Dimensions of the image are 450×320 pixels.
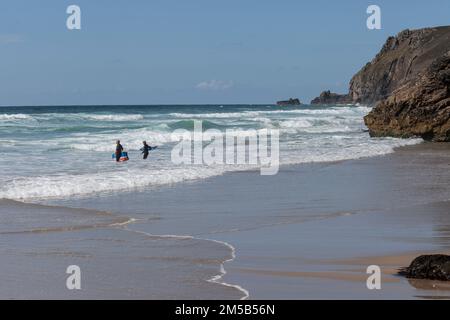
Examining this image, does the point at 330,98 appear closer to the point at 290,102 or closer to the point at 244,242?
the point at 290,102

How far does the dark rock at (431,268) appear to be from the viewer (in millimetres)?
6551

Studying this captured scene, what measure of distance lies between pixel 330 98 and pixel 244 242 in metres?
158

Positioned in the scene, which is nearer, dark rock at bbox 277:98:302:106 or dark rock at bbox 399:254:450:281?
dark rock at bbox 399:254:450:281

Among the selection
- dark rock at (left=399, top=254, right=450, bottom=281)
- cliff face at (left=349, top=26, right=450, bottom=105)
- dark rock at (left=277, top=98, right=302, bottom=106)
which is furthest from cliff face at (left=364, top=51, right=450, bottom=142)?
dark rock at (left=277, top=98, right=302, bottom=106)

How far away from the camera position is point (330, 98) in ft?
539

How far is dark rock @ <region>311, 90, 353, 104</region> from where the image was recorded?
157m

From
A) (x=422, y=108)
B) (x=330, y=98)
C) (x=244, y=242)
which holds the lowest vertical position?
(x=244, y=242)

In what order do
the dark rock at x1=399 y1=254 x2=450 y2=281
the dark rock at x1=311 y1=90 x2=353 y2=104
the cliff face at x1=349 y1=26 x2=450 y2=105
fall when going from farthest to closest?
the dark rock at x1=311 y1=90 x2=353 y2=104 → the cliff face at x1=349 y1=26 x2=450 y2=105 → the dark rock at x1=399 y1=254 x2=450 y2=281

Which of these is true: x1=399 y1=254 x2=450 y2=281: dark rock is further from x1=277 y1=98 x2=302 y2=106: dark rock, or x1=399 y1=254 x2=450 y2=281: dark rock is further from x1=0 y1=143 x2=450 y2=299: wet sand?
x1=277 y1=98 x2=302 y2=106: dark rock

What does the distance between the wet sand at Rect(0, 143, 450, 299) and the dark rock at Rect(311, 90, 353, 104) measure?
141130mm

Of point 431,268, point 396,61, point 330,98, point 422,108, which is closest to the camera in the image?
point 431,268

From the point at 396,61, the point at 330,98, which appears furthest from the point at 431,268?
the point at 330,98

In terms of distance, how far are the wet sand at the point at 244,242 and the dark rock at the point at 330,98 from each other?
141130 mm

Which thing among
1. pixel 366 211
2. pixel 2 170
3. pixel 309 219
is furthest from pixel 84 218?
pixel 2 170
